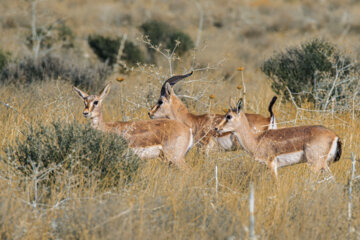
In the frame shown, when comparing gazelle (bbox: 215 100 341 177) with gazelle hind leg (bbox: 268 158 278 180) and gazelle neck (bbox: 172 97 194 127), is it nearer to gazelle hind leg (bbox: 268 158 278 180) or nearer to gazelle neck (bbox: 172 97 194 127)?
gazelle hind leg (bbox: 268 158 278 180)

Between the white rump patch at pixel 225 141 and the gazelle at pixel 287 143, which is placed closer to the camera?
the gazelle at pixel 287 143

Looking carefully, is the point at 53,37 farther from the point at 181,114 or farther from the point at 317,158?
the point at 317,158

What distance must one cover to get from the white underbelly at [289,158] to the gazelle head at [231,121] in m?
0.71

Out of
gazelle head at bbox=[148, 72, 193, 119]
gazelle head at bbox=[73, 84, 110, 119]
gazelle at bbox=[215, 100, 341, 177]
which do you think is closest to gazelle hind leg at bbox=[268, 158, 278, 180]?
gazelle at bbox=[215, 100, 341, 177]

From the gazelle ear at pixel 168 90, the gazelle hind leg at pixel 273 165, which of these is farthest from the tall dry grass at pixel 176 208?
the gazelle ear at pixel 168 90

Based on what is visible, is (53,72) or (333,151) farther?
(53,72)

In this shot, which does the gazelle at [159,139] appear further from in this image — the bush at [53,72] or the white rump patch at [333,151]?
the bush at [53,72]

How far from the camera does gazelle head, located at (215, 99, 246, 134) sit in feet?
21.9

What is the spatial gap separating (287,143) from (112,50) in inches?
387

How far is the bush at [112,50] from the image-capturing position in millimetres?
15047

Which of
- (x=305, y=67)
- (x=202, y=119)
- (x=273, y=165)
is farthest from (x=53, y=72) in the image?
(x=273, y=165)

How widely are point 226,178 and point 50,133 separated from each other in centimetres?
195

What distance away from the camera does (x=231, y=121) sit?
6.71 metres

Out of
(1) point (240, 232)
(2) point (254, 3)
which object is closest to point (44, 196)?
(1) point (240, 232)
